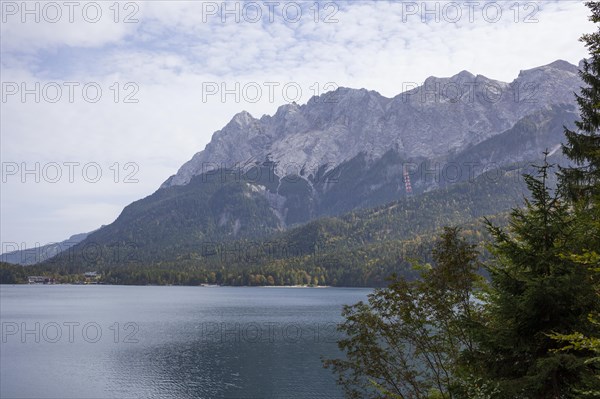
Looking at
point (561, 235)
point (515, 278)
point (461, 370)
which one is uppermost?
point (561, 235)

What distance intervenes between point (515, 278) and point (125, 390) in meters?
67.4

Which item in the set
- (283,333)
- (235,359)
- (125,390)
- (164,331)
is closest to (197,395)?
(125,390)

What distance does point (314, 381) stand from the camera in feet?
247

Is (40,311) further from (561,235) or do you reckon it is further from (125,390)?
(561,235)

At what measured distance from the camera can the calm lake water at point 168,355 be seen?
236 ft

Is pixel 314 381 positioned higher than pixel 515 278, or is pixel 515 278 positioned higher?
pixel 515 278

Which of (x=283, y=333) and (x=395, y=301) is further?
(x=283, y=333)

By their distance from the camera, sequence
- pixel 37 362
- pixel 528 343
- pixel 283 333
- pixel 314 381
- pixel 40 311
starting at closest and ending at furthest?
pixel 528 343 → pixel 314 381 → pixel 37 362 → pixel 283 333 → pixel 40 311

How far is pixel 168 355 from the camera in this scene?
95000 millimetres

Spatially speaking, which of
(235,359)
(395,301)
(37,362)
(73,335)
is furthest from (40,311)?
(395,301)

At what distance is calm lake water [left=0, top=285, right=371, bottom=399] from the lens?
7188 centimetres

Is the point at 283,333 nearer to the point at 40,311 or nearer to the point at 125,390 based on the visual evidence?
the point at 125,390

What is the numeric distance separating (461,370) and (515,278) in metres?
3.81

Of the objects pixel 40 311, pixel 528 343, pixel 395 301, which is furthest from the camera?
pixel 40 311
